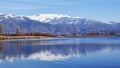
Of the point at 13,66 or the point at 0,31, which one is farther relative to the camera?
the point at 0,31

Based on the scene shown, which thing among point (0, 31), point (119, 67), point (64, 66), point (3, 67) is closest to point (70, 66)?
point (64, 66)

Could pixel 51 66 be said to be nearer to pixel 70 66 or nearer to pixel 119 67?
pixel 70 66

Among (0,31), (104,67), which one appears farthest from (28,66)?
(0,31)

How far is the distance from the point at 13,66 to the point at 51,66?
329cm

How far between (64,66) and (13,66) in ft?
14.4

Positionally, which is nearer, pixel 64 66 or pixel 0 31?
pixel 64 66

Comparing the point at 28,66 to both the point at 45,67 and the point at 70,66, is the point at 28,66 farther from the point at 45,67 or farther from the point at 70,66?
the point at 70,66

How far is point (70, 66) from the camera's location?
2522 cm

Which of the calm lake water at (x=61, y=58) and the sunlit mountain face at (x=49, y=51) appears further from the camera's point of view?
the sunlit mountain face at (x=49, y=51)

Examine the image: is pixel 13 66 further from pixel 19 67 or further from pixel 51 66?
pixel 51 66

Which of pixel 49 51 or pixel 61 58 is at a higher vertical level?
pixel 61 58

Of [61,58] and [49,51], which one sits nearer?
[61,58]

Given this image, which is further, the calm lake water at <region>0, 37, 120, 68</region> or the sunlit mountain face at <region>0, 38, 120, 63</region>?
the sunlit mountain face at <region>0, 38, 120, 63</region>

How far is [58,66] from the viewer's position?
25.1m
